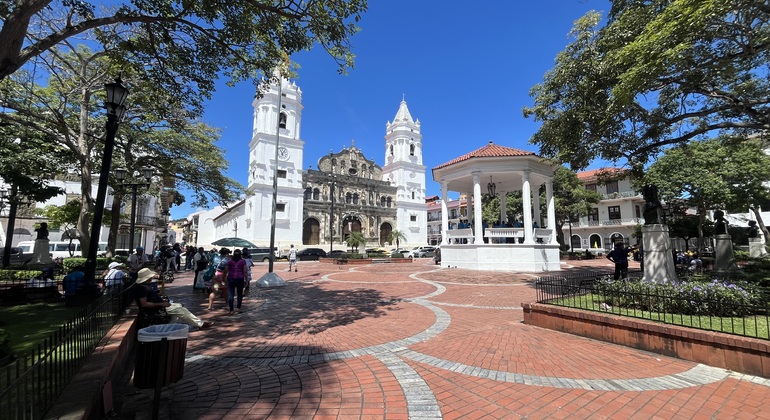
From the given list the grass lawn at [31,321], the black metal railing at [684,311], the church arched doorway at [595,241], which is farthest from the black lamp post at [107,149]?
the church arched doorway at [595,241]

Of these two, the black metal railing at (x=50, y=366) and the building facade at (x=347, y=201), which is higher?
the building facade at (x=347, y=201)

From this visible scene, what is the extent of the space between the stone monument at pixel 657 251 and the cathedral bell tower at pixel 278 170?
3703cm

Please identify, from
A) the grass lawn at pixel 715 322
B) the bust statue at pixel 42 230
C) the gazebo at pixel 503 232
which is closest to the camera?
the grass lawn at pixel 715 322

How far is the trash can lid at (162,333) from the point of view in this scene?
3.05 m

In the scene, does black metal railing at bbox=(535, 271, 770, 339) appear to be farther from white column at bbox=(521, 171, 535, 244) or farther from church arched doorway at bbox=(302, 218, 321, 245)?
church arched doorway at bbox=(302, 218, 321, 245)

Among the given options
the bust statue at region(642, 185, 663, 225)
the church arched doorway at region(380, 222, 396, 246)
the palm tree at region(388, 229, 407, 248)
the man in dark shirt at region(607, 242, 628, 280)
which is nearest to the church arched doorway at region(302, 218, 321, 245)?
the palm tree at region(388, 229, 407, 248)

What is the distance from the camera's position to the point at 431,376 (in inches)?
159

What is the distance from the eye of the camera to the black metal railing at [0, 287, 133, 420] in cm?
204

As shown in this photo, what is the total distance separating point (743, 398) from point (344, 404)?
4.21 metres

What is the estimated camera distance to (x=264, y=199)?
Result: 40625 millimetres

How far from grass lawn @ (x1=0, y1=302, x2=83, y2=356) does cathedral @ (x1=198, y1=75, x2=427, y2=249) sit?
26.9m

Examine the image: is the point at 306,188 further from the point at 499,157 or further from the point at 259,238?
the point at 499,157

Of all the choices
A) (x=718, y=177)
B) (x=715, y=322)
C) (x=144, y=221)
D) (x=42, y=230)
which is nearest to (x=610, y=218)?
(x=718, y=177)

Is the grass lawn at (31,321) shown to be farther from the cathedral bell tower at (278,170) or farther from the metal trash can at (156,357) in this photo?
the cathedral bell tower at (278,170)
